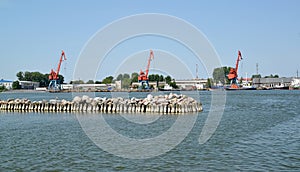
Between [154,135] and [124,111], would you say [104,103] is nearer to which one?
[124,111]

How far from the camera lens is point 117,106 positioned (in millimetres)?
35969

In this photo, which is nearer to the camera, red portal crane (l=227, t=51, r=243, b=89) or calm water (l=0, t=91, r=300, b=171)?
calm water (l=0, t=91, r=300, b=171)

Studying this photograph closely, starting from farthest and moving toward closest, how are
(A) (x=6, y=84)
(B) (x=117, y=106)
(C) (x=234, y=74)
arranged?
(A) (x=6, y=84)
(C) (x=234, y=74)
(B) (x=117, y=106)

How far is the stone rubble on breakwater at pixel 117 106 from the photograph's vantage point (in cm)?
3425

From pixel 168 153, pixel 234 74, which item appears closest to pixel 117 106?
pixel 168 153

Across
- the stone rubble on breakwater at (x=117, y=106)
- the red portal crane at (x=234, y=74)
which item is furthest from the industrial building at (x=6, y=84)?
the stone rubble on breakwater at (x=117, y=106)

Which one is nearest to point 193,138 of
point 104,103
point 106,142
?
point 106,142

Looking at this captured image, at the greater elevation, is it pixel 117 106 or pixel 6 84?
pixel 6 84

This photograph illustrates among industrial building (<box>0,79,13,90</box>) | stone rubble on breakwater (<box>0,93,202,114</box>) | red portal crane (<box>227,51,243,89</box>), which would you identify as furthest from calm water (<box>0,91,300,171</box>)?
industrial building (<box>0,79,13,90</box>)

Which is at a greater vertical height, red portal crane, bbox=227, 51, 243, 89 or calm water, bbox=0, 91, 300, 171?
red portal crane, bbox=227, 51, 243, 89

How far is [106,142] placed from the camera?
17828 millimetres

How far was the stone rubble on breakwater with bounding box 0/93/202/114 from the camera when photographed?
34.2 m

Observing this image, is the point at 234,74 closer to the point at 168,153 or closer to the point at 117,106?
the point at 117,106

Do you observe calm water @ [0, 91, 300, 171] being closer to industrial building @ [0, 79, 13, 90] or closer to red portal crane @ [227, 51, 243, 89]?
red portal crane @ [227, 51, 243, 89]
